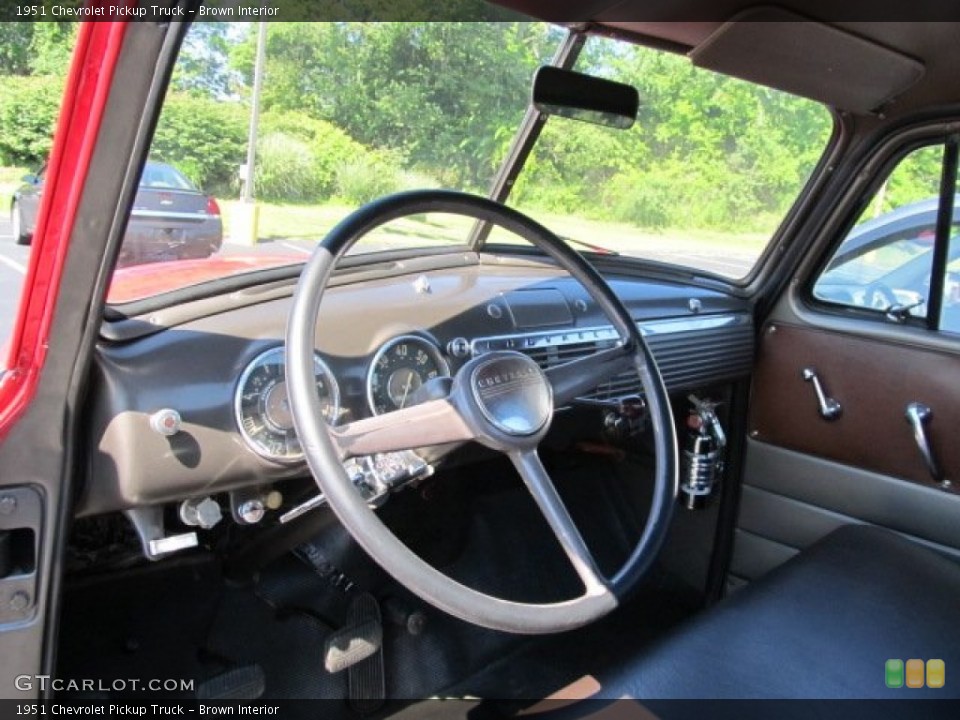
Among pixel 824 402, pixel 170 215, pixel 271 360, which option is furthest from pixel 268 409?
pixel 824 402

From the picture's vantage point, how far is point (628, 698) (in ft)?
5.34

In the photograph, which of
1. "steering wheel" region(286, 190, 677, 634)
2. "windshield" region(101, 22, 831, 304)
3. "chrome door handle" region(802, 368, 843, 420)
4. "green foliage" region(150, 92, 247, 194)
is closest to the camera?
"steering wheel" region(286, 190, 677, 634)

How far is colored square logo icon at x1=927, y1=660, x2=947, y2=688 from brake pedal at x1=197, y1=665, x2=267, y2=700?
159cm

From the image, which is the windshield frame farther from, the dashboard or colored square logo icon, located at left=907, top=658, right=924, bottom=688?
colored square logo icon, located at left=907, top=658, right=924, bottom=688

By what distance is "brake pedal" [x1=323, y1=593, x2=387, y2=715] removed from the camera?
7.52 feet

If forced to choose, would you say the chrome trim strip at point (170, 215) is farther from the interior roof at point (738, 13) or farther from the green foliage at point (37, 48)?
the interior roof at point (738, 13)

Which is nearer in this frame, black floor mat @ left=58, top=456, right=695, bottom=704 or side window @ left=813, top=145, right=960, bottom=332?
black floor mat @ left=58, top=456, right=695, bottom=704

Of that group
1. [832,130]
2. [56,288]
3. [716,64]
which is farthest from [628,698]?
[832,130]

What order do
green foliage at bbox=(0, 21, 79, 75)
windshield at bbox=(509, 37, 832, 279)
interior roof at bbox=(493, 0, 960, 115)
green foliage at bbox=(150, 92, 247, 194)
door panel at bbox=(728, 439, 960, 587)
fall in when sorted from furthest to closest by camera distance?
door panel at bbox=(728, 439, 960, 587)
windshield at bbox=(509, 37, 832, 279)
interior roof at bbox=(493, 0, 960, 115)
green foliage at bbox=(150, 92, 247, 194)
green foliage at bbox=(0, 21, 79, 75)

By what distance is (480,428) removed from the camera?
4.77ft

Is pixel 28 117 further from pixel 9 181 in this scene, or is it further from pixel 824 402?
pixel 824 402

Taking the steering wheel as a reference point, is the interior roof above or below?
above

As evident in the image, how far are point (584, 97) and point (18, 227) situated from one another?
145cm

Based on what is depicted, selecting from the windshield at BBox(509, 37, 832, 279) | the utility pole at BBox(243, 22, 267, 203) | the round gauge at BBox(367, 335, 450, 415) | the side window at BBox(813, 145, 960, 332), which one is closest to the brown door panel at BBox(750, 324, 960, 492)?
the side window at BBox(813, 145, 960, 332)
